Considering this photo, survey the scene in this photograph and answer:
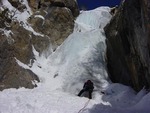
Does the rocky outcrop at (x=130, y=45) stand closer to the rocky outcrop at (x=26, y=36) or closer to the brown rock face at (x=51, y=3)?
the rocky outcrop at (x=26, y=36)

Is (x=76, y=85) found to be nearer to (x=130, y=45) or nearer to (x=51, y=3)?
(x=130, y=45)

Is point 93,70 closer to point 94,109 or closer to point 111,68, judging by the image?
point 111,68

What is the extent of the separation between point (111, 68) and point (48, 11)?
7.42 m

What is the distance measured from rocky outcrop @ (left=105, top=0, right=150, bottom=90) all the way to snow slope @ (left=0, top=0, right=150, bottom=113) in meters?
0.70

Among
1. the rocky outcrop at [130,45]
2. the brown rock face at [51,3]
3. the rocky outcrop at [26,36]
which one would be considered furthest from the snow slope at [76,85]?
the brown rock face at [51,3]

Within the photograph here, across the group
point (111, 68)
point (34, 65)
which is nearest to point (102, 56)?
point (111, 68)

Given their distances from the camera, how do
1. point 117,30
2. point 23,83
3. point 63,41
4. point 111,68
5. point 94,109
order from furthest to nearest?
point 63,41
point 111,68
point 117,30
point 23,83
point 94,109

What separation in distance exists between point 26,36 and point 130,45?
25.1ft

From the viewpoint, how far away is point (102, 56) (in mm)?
23203

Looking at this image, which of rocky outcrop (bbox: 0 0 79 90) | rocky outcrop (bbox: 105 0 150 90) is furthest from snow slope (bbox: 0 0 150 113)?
rocky outcrop (bbox: 105 0 150 90)

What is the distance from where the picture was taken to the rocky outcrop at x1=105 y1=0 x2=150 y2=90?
15405 millimetres

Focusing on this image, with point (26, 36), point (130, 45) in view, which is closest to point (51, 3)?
point (26, 36)

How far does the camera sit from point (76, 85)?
20.7 meters

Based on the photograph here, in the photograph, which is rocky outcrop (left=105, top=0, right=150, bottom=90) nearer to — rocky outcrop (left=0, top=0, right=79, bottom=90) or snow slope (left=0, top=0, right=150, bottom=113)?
snow slope (left=0, top=0, right=150, bottom=113)
